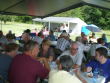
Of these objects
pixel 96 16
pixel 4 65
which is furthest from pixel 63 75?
pixel 96 16

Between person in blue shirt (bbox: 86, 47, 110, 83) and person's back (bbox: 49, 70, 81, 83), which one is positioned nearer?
person's back (bbox: 49, 70, 81, 83)

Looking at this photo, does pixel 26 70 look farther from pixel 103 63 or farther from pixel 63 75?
pixel 103 63

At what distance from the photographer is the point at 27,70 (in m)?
3.69

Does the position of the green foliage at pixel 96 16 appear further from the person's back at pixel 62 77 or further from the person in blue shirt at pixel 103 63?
the person's back at pixel 62 77

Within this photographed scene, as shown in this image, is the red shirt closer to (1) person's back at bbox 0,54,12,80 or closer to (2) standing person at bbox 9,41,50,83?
(2) standing person at bbox 9,41,50,83

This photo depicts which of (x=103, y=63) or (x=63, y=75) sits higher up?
(x=63, y=75)

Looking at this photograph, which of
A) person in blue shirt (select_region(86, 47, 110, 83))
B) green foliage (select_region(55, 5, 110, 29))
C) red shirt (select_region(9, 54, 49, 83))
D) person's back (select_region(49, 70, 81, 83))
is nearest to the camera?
person's back (select_region(49, 70, 81, 83))

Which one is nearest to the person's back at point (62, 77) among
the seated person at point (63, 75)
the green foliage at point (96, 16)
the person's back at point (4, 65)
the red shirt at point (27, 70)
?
the seated person at point (63, 75)

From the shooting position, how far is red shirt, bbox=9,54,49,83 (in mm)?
3689

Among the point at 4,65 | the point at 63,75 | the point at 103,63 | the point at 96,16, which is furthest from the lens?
the point at 96,16

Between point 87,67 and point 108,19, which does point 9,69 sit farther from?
point 108,19

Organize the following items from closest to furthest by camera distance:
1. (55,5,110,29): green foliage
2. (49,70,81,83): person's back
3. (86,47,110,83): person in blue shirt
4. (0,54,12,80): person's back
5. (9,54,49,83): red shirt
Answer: (49,70,81,83): person's back < (9,54,49,83): red shirt < (0,54,12,80): person's back < (86,47,110,83): person in blue shirt < (55,5,110,29): green foliage

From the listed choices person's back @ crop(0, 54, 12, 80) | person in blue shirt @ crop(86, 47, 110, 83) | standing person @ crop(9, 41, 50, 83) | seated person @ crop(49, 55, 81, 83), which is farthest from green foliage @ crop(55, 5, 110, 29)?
seated person @ crop(49, 55, 81, 83)

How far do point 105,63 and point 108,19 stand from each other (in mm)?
54538
